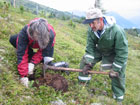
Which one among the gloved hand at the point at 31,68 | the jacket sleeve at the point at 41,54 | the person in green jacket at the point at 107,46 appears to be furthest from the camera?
the jacket sleeve at the point at 41,54

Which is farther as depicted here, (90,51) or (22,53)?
(90,51)

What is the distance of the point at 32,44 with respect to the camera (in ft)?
12.3

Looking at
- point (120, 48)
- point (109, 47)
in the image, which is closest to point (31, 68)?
point (109, 47)

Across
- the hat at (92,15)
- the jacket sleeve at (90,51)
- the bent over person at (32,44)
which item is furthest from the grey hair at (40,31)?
the jacket sleeve at (90,51)

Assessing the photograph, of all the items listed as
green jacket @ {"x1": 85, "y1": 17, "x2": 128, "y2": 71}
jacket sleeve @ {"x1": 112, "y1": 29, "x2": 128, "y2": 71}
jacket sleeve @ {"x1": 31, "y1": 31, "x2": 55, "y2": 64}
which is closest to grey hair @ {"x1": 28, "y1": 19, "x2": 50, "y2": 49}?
jacket sleeve @ {"x1": 31, "y1": 31, "x2": 55, "y2": 64}

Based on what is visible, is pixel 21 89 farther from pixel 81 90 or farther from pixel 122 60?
pixel 122 60

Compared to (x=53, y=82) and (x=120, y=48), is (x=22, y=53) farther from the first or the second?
Answer: (x=120, y=48)

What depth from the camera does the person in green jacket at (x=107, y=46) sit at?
3.34 meters

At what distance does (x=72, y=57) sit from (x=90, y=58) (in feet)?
7.53

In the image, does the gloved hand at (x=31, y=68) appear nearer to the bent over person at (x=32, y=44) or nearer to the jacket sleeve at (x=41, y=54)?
the bent over person at (x=32, y=44)

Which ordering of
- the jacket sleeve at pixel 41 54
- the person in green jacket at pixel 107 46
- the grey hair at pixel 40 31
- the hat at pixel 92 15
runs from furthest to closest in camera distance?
the jacket sleeve at pixel 41 54
the person in green jacket at pixel 107 46
the hat at pixel 92 15
the grey hair at pixel 40 31

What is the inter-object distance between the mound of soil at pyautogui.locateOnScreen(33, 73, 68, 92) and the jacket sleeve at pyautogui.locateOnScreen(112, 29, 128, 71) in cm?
132

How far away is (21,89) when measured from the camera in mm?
2947

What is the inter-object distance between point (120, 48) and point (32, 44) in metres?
2.09
